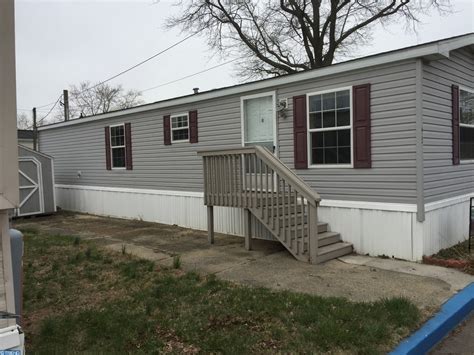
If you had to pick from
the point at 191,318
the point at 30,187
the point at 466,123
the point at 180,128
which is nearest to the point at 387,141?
the point at 466,123

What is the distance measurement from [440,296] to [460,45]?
377 cm

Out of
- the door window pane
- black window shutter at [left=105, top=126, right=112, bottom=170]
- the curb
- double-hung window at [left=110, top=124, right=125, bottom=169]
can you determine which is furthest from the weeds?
black window shutter at [left=105, top=126, right=112, bottom=170]

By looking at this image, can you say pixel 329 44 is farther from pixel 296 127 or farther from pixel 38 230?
pixel 38 230

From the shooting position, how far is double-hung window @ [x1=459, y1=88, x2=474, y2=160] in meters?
6.93

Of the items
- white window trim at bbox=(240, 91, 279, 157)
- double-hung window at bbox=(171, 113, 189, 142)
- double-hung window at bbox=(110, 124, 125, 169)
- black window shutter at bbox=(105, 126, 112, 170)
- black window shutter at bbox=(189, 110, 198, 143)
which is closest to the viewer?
white window trim at bbox=(240, 91, 279, 157)

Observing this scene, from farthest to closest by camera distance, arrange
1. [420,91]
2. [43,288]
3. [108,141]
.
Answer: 1. [108,141]
2. [420,91]
3. [43,288]

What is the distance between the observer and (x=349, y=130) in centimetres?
641

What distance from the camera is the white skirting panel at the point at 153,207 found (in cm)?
836

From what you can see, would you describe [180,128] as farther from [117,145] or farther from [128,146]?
[117,145]

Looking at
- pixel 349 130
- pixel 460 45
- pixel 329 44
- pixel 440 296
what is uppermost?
pixel 329 44

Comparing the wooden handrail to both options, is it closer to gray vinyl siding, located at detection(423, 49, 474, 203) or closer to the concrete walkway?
the concrete walkway

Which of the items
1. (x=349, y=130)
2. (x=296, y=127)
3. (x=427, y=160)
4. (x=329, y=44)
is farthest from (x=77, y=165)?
(x=329, y=44)

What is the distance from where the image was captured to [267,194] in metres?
6.30

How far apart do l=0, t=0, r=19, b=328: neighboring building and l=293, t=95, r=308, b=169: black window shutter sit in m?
5.15
